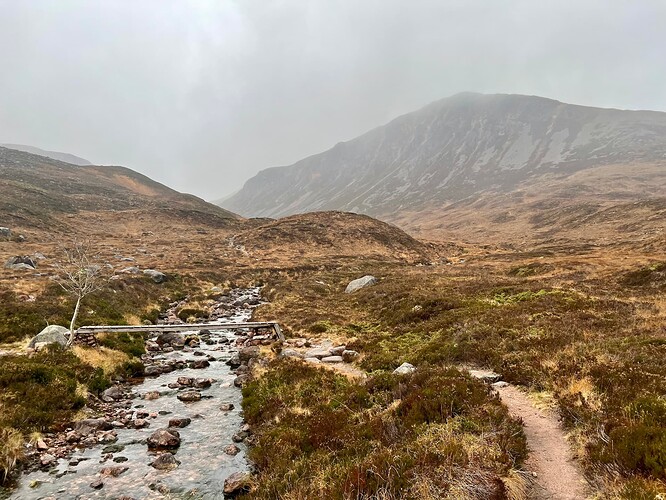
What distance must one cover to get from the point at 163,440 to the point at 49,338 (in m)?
11.8

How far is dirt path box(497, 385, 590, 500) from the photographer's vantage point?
7773 mm

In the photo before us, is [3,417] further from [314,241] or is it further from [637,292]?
[314,241]

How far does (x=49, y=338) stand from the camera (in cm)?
2048

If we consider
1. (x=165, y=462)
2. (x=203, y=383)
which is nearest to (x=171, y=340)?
(x=203, y=383)

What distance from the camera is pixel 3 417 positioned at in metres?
13.2

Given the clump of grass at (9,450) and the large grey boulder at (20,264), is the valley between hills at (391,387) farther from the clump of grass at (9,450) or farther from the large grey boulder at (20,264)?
the large grey boulder at (20,264)

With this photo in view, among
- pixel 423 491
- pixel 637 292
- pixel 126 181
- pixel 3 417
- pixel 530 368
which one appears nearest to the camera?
pixel 423 491

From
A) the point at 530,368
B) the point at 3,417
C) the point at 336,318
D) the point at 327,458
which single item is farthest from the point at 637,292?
the point at 3,417

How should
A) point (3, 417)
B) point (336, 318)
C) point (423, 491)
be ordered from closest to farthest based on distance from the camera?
point (423, 491), point (3, 417), point (336, 318)

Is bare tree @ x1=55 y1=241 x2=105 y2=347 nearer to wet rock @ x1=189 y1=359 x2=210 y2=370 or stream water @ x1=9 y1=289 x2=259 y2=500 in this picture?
wet rock @ x1=189 y1=359 x2=210 y2=370

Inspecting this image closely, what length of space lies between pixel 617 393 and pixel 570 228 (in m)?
125

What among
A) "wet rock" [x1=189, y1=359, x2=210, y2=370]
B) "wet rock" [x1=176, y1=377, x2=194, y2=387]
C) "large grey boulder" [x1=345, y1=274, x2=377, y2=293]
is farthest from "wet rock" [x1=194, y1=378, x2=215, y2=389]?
"large grey boulder" [x1=345, y1=274, x2=377, y2=293]

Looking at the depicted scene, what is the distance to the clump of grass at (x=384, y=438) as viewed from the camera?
8.00 metres

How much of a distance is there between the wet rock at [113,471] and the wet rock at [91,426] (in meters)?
3.10
